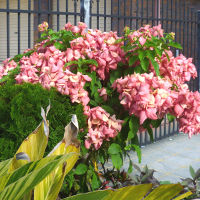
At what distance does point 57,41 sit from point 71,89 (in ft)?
2.56

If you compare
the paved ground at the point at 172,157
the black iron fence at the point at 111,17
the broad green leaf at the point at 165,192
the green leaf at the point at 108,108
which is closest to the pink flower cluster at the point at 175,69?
the green leaf at the point at 108,108

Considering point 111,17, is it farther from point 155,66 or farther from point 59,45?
point 155,66

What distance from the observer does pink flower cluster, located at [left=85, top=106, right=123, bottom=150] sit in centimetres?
313

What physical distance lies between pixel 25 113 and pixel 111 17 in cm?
401

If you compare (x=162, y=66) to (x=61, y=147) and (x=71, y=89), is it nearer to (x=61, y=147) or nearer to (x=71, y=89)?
(x=71, y=89)

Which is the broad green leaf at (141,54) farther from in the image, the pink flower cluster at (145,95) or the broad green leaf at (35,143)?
the broad green leaf at (35,143)

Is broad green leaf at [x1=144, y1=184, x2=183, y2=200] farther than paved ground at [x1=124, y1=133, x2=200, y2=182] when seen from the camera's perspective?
No

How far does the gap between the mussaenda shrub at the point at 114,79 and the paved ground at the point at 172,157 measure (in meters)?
1.68

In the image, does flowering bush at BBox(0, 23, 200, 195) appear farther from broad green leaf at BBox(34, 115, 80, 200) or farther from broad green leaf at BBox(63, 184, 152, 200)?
broad green leaf at BBox(63, 184, 152, 200)

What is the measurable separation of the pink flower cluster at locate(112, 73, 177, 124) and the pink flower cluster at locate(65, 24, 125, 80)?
0.33 m

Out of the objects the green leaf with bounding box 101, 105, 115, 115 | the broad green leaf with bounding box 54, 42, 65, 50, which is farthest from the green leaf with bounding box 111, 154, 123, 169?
the broad green leaf with bounding box 54, 42, 65, 50

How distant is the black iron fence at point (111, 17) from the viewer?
588 cm

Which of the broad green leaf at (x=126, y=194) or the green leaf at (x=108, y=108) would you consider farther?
the green leaf at (x=108, y=108)

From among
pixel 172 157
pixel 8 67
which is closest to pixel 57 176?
pixel 8 67
